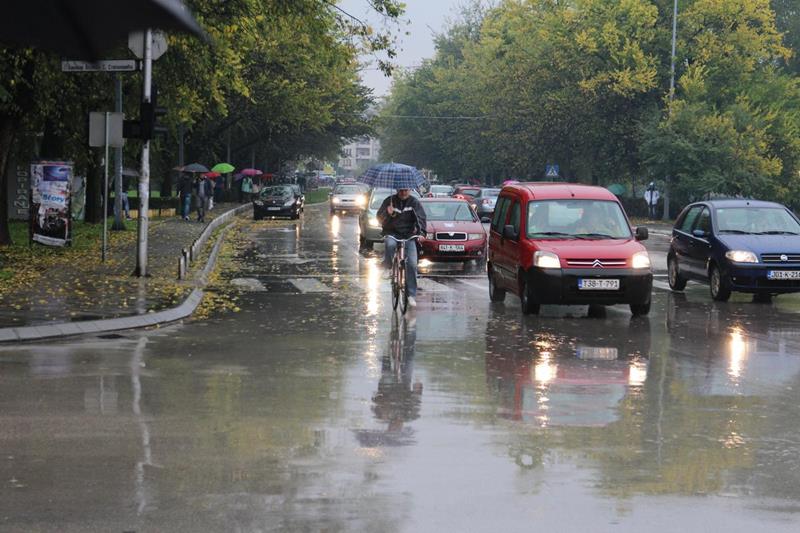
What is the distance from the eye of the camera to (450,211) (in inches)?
1175

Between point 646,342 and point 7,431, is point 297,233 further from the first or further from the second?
point 7,431

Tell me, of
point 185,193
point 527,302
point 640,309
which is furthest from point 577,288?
point 185,193

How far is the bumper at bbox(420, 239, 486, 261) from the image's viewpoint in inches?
1102

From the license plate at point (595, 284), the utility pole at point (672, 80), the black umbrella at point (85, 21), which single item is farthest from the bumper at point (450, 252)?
the utility pole at point (672, 80)

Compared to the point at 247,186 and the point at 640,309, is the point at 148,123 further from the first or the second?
the point at 247,186

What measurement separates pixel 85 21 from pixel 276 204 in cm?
5435

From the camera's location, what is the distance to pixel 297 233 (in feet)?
146

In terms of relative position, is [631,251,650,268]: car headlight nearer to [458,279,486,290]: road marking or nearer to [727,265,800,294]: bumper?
[727,265,800,294]: bumper

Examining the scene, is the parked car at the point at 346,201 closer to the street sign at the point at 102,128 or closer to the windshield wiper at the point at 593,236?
the street sign at the point at 102,128

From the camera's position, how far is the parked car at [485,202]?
55338 millimetres

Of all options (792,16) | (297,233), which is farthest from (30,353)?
(792,16)

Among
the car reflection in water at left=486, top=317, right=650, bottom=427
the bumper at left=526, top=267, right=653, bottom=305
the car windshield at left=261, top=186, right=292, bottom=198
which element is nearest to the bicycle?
the car reflection in water at left=486, top=317, right=650, bottom=427

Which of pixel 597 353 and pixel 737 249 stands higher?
pixel 737 249

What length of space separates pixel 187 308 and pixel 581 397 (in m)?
8.25
